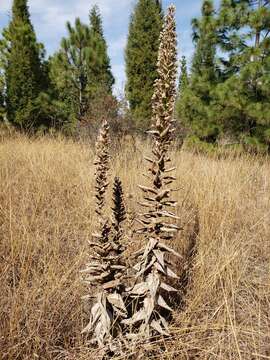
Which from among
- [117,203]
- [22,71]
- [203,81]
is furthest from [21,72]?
[117,203]

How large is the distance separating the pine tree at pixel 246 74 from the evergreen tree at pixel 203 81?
0.30 meters

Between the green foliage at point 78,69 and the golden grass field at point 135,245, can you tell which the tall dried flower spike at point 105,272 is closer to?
the golden grass field at point 135,245

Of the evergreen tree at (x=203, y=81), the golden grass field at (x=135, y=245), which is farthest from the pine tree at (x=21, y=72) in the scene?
the golden grass field at (x=135, y=245)

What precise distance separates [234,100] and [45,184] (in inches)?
178

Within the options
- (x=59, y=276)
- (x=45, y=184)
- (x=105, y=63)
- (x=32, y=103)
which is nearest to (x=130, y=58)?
(x=105, y=63)

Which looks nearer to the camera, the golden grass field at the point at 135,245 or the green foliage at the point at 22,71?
the golden grass field at the point at 135,245

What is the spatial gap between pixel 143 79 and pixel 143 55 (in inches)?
31.6

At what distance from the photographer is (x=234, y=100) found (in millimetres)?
6684

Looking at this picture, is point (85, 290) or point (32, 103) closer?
point (85, 290)

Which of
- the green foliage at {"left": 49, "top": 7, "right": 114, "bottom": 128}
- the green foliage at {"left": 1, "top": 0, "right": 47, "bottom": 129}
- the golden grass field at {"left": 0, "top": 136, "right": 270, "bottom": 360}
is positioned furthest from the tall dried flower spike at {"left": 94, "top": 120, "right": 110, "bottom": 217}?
the green foliage at {"left": 49, "top": 7, "right": 114, "bottom": 128}

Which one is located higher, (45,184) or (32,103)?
(32,103)

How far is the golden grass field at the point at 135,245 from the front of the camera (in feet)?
5.62

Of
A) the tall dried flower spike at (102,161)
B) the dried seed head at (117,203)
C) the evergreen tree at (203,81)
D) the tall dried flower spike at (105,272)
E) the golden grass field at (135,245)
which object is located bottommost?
the golden grass field at (135,245)

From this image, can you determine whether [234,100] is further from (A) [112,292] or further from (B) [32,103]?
(B) [32,103]
